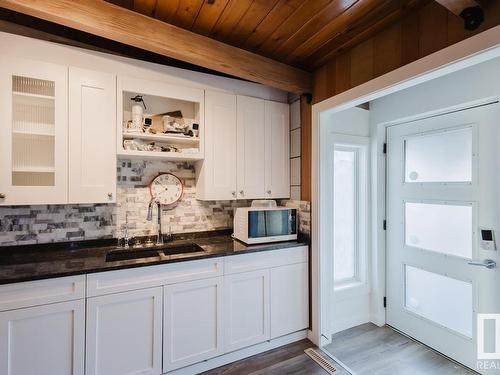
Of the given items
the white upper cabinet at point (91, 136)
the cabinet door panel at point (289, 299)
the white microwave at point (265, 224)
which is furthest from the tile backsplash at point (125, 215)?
the cabinet door panel at point (289, 299)

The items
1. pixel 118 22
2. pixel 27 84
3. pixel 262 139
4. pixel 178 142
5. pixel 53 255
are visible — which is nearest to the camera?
pixel 118 22

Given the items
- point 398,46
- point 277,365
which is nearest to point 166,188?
point 277,365

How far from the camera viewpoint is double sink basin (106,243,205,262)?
200 cm

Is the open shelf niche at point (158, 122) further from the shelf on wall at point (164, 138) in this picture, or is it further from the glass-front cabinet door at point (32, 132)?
the glass-front cabinet door at point (32, 132)

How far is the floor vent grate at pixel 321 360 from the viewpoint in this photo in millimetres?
1981

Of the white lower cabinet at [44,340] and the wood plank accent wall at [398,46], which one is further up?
the wood plank accent wall at [398,46]

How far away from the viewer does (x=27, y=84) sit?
1666 mm

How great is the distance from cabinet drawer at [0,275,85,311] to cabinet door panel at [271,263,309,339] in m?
1.41

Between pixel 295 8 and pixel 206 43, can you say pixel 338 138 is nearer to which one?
pixel 295 8

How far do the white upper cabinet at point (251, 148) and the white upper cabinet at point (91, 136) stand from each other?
3.39ft

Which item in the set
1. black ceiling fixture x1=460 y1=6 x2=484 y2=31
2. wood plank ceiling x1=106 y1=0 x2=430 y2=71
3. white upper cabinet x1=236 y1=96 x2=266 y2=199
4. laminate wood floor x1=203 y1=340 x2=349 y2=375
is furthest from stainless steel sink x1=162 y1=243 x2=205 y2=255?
black ceiling fixture x1=460 y1=6 x2=484 y2=31

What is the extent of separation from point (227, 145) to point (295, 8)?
1.14 m

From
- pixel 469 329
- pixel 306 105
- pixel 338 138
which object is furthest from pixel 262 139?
pixel 469 329

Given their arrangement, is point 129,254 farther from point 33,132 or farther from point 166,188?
point 33,132
